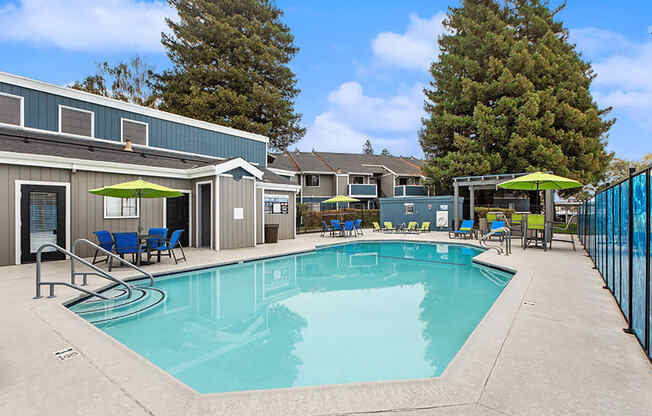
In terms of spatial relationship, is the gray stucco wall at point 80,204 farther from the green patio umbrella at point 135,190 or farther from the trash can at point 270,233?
the trash can at point 270,233

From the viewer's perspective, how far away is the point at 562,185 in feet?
36.9

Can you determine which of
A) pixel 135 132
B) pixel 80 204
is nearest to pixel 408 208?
pixel 135 132

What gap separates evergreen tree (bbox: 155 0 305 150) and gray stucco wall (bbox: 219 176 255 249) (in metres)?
12.9

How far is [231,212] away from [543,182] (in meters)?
11.0

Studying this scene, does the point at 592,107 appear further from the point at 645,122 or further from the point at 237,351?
the point at 237,351

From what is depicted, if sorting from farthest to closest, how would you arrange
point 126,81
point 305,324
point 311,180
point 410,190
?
point 311,180
point 410,190
point 126,81
point 305,324

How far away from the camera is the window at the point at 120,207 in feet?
32.9

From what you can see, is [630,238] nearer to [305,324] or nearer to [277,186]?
[305,324]

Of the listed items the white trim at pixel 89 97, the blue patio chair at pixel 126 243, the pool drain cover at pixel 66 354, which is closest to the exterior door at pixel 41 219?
the blue patio chair at pixel 126 243

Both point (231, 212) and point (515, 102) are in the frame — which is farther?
point (515, 102)

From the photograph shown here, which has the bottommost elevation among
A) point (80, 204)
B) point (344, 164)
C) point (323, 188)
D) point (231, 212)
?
point (231, 212)

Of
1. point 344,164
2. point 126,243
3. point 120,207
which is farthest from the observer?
point 344,164

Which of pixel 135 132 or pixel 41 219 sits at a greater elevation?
pixel 135 132

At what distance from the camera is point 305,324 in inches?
192
